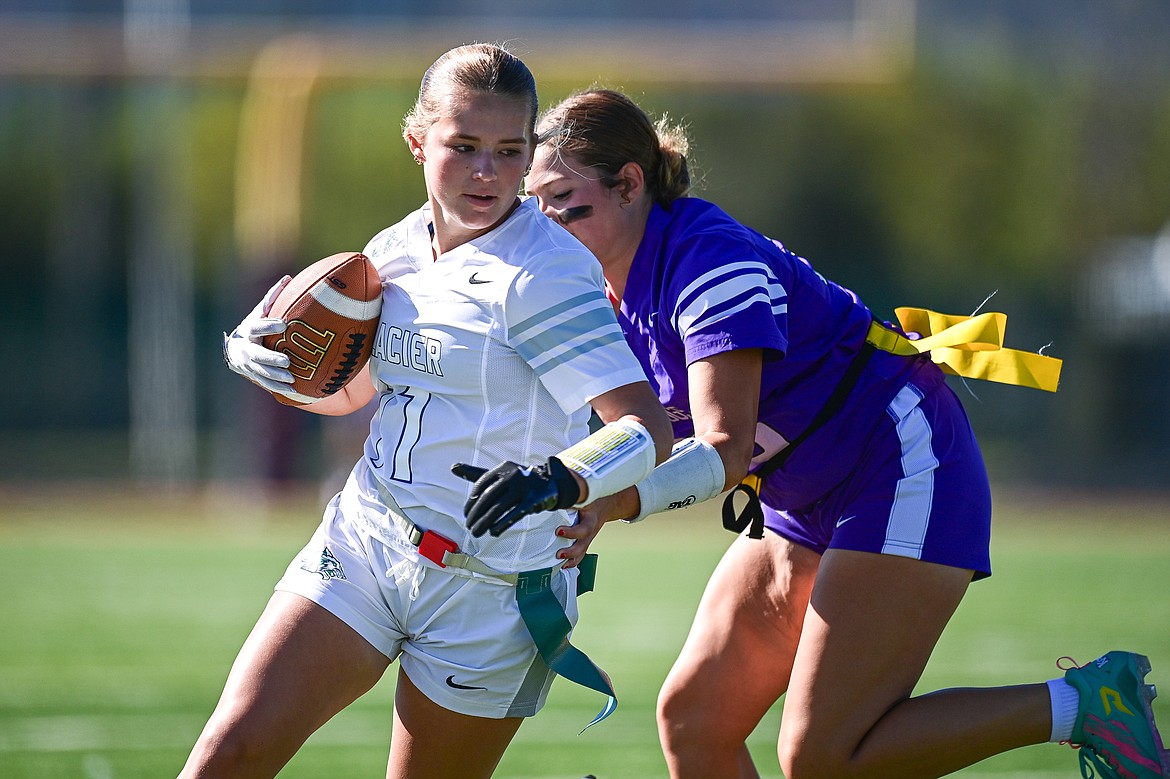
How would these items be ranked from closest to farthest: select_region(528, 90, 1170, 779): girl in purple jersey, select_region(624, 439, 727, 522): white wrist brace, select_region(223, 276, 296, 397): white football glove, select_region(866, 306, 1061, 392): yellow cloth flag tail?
select_region(624, 439, 727, 522): white wrist brace
select_region(223, 276, 296, 397): white football glove
select_region(528, 90, 1170, 779): girl in purple jersey
select_region(866, 306, 1061, 392): yellow cloth flag tail

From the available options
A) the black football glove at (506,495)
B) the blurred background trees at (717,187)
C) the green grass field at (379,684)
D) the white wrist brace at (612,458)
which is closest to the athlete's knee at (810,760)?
the white wrist brace at (612,458)

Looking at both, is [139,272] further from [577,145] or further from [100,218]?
[577,145]

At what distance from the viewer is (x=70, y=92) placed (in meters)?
24.8

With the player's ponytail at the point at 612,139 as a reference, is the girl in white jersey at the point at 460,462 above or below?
below

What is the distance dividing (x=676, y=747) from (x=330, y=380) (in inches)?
51.5

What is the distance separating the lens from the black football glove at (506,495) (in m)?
2.44

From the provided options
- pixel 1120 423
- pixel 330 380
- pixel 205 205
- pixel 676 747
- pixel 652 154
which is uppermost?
pixel 652 154

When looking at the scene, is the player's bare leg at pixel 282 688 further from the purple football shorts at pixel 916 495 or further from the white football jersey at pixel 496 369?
the purple football shorts at pixel 916 495

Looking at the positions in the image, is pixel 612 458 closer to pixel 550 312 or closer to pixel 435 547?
pixel 550 312

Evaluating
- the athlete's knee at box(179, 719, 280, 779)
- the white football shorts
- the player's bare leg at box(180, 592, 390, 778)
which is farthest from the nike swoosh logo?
the athlete's knee at box(179, 719, 280, 779)

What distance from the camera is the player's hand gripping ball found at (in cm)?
301

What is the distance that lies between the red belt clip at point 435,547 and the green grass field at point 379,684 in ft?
7.11

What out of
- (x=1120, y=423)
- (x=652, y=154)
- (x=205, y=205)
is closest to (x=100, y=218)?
(x=205, y=205)

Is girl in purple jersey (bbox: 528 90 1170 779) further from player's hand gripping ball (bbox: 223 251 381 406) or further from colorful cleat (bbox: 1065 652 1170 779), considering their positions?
player's hand gripping ball (bbox: 223 251 381 406)
